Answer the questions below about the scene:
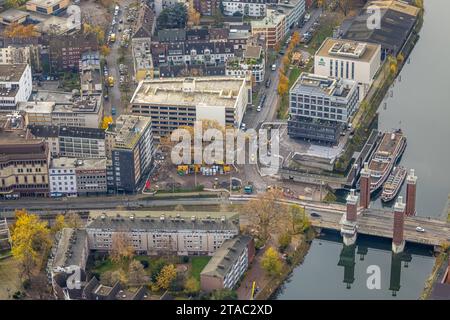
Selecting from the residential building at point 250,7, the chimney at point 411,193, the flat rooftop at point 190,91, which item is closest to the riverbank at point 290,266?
the chimney at point 411,193

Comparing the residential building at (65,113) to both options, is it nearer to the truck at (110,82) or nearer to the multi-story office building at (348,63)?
the truck at (110,82)

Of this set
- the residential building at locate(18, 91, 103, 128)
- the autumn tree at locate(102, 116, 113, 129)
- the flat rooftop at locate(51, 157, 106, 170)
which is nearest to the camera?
the flat rooftop at locate(51, 157, 106, 170)

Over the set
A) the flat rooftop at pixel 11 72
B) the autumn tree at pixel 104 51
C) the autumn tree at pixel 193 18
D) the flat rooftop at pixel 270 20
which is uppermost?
the flat rooftop at pixel 270 20

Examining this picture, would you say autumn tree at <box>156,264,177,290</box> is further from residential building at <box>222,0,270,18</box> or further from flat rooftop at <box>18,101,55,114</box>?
residential building at <box>222,0,270,18</box>

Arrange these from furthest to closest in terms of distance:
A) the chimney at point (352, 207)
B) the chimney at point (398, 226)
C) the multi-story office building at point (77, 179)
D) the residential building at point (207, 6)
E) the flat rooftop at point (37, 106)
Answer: the residential building at point (207, 6), the flat rooftop at point (37, 106), the multi-story office building at point (77, 179), the chimney at point (352, 207), the chimney at point (398, 226)

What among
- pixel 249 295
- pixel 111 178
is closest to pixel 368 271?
pixel 249 295

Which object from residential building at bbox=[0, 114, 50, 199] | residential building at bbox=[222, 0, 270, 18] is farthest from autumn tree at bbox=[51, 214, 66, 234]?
residential building at bbox=[222, 0, 270, 18]
